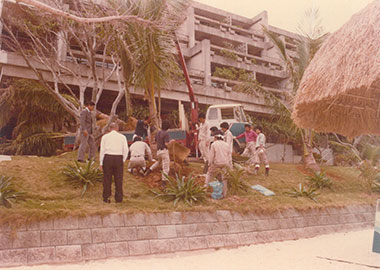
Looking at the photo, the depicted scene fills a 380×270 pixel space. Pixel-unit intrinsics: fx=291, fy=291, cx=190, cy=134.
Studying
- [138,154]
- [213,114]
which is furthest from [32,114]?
[138,154]

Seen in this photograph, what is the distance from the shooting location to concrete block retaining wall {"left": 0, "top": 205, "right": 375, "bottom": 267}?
401 centimetres

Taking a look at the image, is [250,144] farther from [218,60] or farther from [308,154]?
[218,60]

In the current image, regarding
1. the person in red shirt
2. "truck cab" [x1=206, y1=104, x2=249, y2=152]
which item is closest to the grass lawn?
the person in red shirt

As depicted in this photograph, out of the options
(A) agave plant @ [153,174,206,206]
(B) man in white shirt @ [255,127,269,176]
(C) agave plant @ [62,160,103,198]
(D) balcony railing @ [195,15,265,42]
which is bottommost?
(A) agave plant @ [153,174,206,206]

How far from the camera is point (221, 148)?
6539mm

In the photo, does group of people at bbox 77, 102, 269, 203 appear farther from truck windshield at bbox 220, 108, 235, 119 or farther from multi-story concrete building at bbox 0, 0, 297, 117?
multi-story concrete building at bbox 0, 0, 297, 117

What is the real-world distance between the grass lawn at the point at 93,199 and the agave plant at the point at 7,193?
0.44 feet

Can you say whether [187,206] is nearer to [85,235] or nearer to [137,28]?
[85,235]

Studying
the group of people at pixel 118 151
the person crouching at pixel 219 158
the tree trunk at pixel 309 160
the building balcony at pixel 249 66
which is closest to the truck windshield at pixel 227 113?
the tree trunk at pixel 309 160

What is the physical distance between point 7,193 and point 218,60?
918 inches

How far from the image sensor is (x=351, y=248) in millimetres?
5262

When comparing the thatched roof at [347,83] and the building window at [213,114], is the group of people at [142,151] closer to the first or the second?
the thatched roof at [347,83]

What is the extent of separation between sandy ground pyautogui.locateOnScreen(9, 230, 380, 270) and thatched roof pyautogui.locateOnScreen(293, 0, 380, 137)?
246 centimetres

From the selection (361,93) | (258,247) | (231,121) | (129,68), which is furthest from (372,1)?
(231,121)
